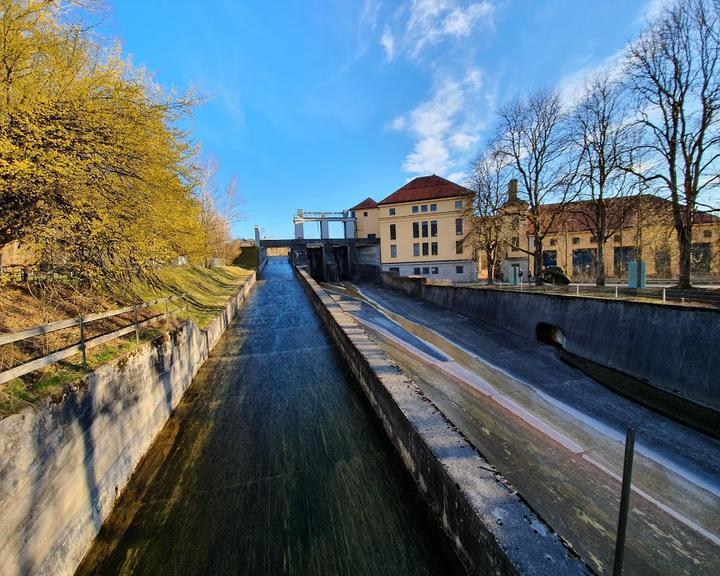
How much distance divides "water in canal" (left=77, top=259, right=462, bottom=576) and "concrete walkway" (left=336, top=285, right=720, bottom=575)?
2.66m

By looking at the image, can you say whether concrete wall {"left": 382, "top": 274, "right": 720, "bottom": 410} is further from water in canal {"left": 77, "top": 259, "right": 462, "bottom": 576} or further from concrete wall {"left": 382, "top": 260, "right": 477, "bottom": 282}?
concrete wall {"left": 382, "top": 260, "right": 477, "bottom": 282}

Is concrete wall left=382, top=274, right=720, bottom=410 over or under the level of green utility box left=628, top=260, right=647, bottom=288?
under

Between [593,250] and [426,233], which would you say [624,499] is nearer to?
[426,233]

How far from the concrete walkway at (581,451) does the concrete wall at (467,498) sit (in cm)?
251

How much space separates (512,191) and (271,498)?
28.4m

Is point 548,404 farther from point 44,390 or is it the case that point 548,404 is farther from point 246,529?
point 44,390

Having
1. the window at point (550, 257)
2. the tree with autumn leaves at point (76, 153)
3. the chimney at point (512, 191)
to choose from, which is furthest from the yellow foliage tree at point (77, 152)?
the window at point (550, 257)

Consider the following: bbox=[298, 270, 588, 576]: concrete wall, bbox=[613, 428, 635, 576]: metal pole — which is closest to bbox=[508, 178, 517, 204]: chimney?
bbox=[298, 270, 588, 576]: concrete wall

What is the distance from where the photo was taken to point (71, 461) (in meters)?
3.47

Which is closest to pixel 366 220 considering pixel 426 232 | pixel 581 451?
pixel 426 232

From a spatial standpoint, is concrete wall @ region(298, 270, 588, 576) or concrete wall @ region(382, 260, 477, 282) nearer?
concrete wall @ region(298, 270, 588, 576)

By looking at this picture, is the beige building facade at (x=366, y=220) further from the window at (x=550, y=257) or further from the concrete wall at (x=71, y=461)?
the concrete wall at (x=71, y=461)

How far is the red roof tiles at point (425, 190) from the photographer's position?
4662cm

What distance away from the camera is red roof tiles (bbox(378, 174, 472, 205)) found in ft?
153
